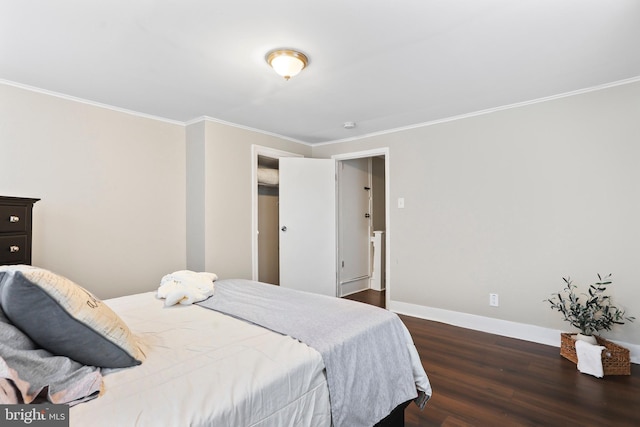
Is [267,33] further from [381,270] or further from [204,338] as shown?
[381,270]

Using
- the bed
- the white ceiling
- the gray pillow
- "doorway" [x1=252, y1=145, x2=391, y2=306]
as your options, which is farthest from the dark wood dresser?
"doorway" [x1=252, y1=145, x2=391, y2=306]

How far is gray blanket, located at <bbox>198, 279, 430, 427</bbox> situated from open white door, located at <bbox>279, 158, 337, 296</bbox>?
7.65 feet

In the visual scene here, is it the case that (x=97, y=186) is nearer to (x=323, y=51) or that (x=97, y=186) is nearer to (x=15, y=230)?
(x=15, y=230)

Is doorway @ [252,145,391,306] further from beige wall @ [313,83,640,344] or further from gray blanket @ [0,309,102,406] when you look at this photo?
gray blanket @ [0,309,102,406]

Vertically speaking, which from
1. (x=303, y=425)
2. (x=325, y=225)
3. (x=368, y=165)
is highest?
(x=368, y=165)

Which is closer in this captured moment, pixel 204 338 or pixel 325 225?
pixel 204 338

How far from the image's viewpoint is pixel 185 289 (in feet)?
6.59

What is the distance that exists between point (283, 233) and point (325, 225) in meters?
0.61

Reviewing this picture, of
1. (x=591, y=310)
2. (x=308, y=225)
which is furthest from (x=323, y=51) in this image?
(x=591, y=310)

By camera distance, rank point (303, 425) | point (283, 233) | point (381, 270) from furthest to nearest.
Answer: point (381, 270) → point (283, 233) → point (303, 425)

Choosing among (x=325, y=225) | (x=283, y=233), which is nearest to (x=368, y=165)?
(x=325, y=225)

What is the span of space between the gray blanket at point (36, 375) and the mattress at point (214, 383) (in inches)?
2.2

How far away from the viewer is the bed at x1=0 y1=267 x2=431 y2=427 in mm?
932

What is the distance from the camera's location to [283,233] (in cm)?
436
